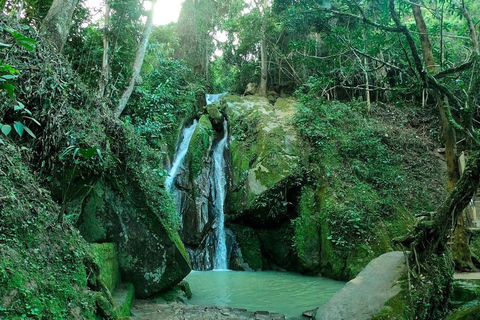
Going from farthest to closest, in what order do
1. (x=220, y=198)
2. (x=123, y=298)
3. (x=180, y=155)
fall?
(x=180, y=155), (x=220, y=198), (x=123, y=298)

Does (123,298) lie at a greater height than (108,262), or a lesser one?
lesser

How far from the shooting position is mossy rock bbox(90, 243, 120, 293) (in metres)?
4.12

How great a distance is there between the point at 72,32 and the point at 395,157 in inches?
433

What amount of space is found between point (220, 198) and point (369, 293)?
7.39 m

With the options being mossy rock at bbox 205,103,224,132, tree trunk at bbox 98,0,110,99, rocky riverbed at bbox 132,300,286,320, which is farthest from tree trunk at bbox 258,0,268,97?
rocky riverbed at bbox 132,300,286,320

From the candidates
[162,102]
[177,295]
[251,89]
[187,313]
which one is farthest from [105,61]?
[251,89]

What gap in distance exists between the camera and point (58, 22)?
19.0 ft

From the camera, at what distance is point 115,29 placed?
846cm

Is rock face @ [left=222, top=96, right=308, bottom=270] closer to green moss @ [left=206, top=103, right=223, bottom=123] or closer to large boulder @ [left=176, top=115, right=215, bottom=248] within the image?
large boulder @ [left=176, top=115, right=215, bottom=248]

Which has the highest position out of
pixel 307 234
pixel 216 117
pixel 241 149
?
pixel 216 117

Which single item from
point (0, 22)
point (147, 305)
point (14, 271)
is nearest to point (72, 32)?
point (0, 22)

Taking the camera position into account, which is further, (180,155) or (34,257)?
(180,155)

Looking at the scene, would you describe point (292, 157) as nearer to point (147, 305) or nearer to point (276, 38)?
point (147, 305)

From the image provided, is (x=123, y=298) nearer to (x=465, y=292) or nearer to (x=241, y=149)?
(x=465, y=292)
